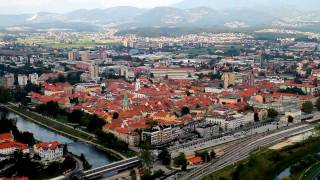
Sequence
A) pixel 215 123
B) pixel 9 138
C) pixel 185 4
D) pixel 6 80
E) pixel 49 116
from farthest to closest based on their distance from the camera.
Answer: pixel 185 4 → pixel 6 80 → pixel 49 116 → pixel 215 123 → pixel 9 138

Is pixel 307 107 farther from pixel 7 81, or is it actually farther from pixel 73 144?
pixel 7 81

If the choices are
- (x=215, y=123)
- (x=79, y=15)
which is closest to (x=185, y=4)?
(x=79, y=15)

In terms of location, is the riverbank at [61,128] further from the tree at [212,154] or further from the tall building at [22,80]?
the tall building at [22,80]

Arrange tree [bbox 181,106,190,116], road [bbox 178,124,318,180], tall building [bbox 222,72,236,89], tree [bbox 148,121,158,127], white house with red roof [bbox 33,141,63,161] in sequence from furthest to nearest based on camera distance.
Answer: tall building [bbox 222,72,236,89], tree [bbox 181,106,190,116], tree [bbox 148,121,158,127], white house with red roof [bbox 33,141,63,161], road [bbox 178,124,318,180]

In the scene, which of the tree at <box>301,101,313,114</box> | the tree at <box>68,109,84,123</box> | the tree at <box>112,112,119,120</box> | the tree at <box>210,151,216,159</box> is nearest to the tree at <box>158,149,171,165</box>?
the tree at <box>210,151,216,159</box>

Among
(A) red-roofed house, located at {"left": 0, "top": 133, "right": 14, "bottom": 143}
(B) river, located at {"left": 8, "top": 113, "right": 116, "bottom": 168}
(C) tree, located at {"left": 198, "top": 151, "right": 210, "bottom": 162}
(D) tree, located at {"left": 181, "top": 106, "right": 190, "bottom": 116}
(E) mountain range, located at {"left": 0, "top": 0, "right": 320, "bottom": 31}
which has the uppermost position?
(E) mountain range, located at {"left": 0, "top": 0, "right": 320, "bottom": 31}

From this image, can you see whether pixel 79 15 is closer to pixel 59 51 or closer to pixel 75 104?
pixel 59 51

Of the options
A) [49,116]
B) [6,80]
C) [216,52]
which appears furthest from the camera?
[216,52]

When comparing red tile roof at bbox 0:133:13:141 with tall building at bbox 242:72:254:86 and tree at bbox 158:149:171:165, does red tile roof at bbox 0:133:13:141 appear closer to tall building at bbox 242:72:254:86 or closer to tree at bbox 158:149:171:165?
tree at bbox 158:149:171:165
